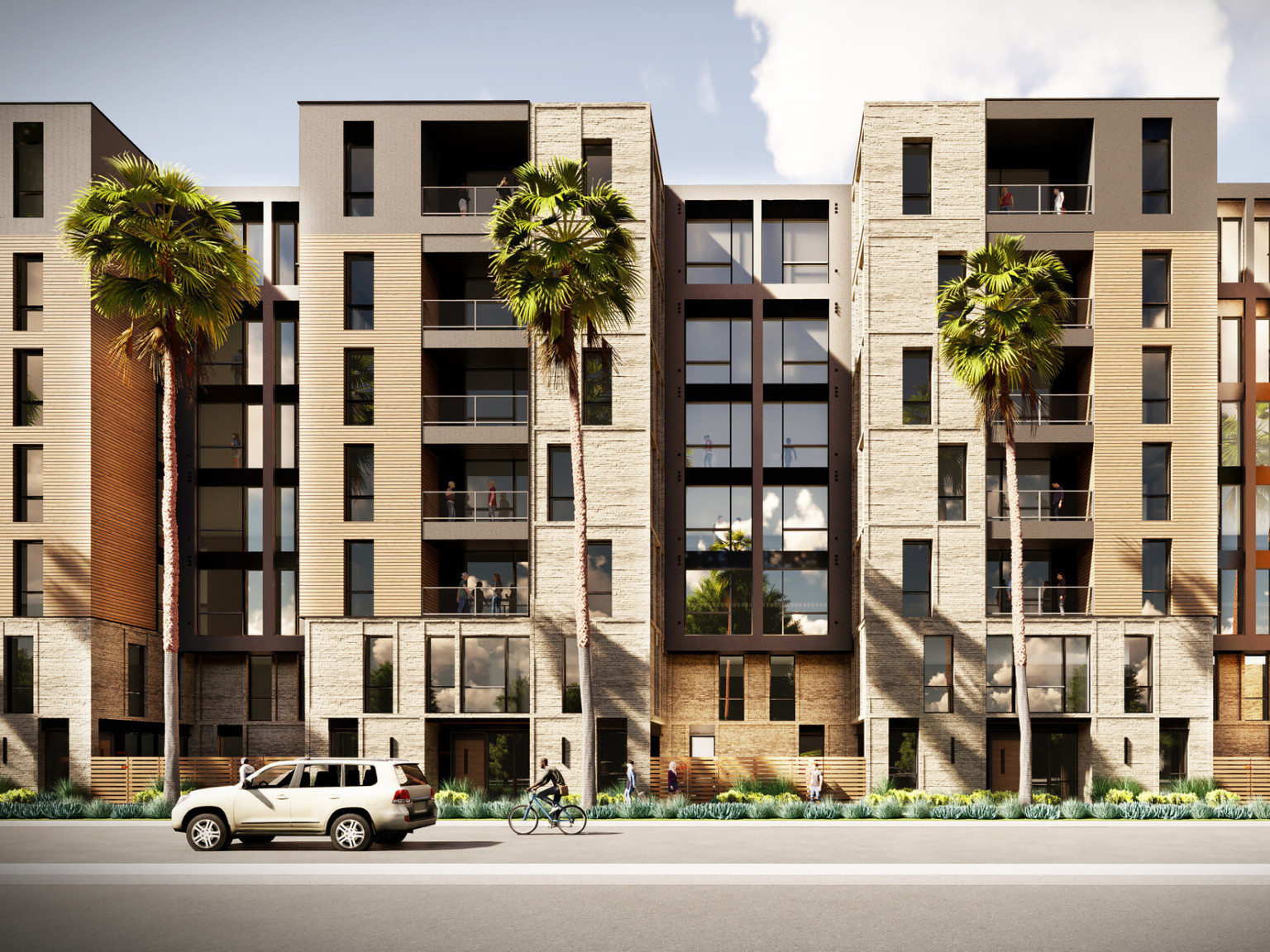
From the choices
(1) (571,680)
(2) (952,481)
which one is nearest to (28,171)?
(1) (571,680)

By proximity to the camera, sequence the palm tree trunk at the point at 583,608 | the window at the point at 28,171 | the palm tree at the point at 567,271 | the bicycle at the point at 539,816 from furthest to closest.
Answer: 1. the window at the point at 28,171
2. the palm tree at the point at 567,271
3. the palm tree trunk at the point at 583,608
4. the bicycle at the point at 539,816

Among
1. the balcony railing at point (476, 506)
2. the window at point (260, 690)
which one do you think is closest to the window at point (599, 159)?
the balcony railing at point (476, 506)

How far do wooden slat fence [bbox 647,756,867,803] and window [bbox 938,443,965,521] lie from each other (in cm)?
856

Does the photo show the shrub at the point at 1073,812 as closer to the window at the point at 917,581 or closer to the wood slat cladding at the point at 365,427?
the window at the point at 917,581

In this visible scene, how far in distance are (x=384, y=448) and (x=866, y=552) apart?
16126 millimetres

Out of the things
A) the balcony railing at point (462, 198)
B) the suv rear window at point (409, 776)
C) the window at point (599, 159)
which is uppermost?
the window at point (599, 159)

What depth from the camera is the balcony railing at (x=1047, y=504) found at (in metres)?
38.3

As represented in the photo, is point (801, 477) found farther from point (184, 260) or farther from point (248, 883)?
point (248, 883)

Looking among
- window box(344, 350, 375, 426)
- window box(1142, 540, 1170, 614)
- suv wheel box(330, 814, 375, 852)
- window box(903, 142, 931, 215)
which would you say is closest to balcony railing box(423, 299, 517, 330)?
window box(344, 350, 375, 426)

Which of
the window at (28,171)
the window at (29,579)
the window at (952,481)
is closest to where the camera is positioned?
the window at (29,579)

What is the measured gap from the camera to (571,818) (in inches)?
998

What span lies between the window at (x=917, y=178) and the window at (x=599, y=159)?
393 inches

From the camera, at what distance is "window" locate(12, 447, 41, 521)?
36750mm

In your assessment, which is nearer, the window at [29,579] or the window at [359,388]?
the window at [29,579]
